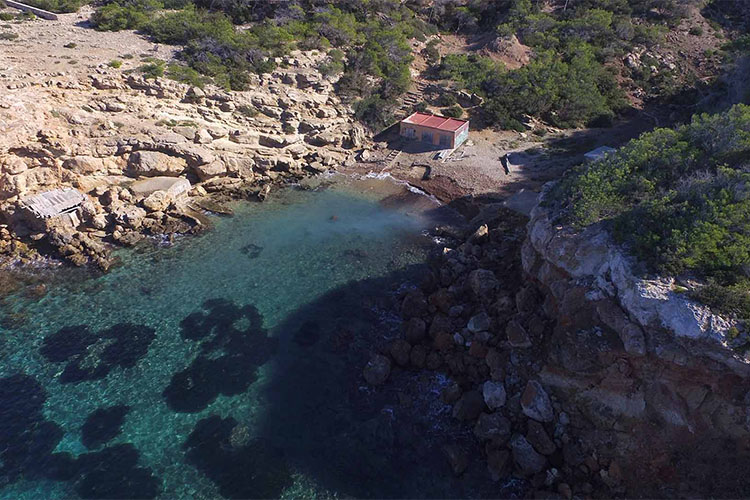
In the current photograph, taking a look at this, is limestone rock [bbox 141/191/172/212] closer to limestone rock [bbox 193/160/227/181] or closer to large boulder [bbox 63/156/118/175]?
limestone rock [bbox 193/160/227/181]

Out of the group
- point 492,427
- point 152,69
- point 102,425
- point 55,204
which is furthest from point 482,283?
point 152,69

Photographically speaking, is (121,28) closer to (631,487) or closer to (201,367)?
(201,367)

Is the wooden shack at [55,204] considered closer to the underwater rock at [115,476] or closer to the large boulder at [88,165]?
the large boulder at [88,165]

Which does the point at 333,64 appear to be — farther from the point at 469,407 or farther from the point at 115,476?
the point at 115,476

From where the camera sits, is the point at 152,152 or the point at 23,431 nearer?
the point at 23,431

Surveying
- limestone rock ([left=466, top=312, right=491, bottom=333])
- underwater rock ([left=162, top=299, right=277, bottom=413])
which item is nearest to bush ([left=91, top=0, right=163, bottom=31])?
underwater rock ([left=162, top=299, right=277, bottom=413])

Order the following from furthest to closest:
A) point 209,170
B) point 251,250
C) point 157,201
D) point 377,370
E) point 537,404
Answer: point 209,170 < point 157,201 < point 251,250 < point 377,370 < point 537,404
